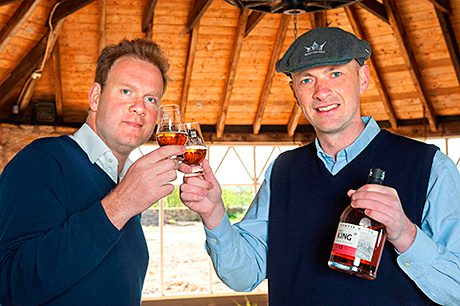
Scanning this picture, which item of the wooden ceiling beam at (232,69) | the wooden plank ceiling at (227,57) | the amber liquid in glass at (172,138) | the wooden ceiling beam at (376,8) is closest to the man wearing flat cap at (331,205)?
the amber liquid in glass at (172,138)

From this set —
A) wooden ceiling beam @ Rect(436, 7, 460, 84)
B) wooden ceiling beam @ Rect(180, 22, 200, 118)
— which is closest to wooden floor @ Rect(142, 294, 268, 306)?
wooden ceiling beam @ Rect(180, 22, 200, 118)

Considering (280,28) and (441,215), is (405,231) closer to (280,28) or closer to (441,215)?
(441,215)

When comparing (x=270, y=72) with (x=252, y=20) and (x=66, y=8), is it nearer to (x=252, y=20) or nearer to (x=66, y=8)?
(x=252, y=20)

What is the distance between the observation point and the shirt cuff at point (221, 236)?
2213mm

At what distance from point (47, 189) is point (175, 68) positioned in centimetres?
768

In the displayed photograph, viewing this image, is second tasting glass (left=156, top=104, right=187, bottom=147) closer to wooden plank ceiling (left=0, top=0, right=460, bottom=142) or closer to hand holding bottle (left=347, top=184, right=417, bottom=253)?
hand holding bottle (left=347, top=184, right=417, bottom=253)

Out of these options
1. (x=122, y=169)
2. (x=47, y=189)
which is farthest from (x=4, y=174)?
(x=122, y=169)

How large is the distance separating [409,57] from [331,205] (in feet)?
24.4

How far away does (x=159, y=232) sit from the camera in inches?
430

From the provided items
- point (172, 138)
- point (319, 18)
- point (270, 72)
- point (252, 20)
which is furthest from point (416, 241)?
point (270, 72)

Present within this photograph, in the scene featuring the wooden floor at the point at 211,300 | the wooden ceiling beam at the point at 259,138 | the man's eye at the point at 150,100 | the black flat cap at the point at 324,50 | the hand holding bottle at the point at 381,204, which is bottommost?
the wooden floor at the point at 211,300

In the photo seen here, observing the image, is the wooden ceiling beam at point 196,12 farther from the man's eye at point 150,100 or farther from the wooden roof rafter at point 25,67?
the man's eye at point 150,100

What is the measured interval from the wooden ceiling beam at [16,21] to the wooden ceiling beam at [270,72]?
3453mm

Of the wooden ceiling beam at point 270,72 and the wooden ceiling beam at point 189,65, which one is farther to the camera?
the wooden ceiling beam at point 270,72
